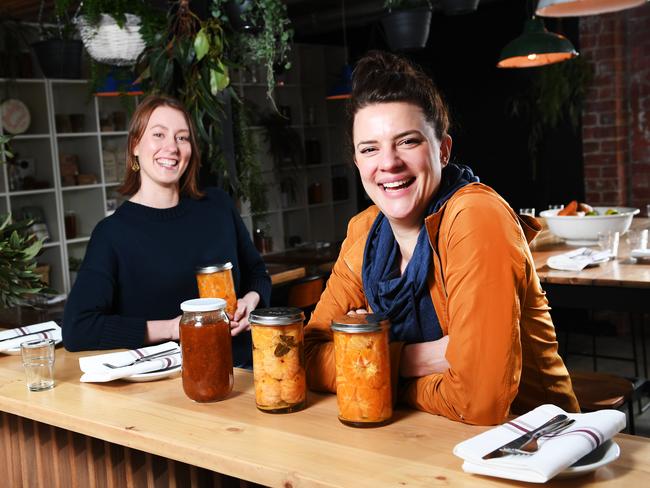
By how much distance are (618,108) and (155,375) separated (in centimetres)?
532

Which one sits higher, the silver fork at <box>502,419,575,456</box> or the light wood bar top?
the silver fork at <box>502,419,575,456</box>

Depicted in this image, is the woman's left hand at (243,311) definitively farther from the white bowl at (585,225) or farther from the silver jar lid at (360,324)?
the white bowl at (585,225)

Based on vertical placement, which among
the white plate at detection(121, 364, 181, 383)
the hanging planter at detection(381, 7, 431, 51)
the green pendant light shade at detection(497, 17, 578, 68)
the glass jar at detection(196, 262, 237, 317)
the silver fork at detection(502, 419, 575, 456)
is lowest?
the white plate at detection(121, 364, 181, 383)

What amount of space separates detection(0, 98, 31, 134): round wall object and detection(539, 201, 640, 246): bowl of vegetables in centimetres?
432

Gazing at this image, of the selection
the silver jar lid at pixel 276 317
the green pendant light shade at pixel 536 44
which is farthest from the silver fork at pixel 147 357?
the green pendant light shade at pixel 536 44

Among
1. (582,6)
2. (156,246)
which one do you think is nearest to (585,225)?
(582,6)

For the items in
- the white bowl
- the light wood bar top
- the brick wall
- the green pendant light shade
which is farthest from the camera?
the brick wall

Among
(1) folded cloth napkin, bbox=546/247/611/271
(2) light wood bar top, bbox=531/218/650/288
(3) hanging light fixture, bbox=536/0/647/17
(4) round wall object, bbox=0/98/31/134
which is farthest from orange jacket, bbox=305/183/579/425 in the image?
(4) round wall object, bbox=0/98/31/134

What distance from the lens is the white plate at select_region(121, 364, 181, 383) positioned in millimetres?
1840

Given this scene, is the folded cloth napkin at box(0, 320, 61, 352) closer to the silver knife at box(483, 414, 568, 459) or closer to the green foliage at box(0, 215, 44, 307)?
the green foliage at box(0, 215, 44, 307)

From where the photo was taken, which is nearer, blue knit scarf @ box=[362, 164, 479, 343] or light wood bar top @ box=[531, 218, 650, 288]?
blue knit scarf @ box=[362, 164, 479, 343]

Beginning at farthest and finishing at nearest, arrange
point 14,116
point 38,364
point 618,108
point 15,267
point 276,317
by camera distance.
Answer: point 14,116 → point 618,108 → point 15,267 → point 38,364 → point 276,317

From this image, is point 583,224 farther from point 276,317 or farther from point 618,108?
point 276,317

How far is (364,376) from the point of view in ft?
4.78
